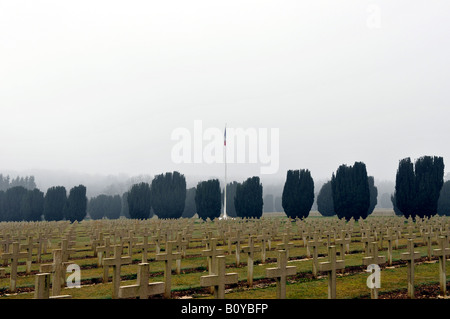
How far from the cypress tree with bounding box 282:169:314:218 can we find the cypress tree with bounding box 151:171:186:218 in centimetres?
1649

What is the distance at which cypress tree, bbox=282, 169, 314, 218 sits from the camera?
44250 millimetres

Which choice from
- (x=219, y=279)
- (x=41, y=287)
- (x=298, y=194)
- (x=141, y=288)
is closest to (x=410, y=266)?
(x=219, y=279)

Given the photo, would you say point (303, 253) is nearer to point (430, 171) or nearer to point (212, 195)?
point (430, 171)

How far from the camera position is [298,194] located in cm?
4441

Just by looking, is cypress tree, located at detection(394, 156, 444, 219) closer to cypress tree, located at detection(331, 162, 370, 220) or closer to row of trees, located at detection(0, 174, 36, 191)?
cypress tree, located at detection(331, 162, 370, 220)

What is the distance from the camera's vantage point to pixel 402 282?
9.52m

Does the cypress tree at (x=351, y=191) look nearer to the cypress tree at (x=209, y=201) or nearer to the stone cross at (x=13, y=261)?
the cypress tree at (x=209, y=201)

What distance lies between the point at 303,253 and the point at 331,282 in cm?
928

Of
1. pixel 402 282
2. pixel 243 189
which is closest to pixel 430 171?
pixel 243 189

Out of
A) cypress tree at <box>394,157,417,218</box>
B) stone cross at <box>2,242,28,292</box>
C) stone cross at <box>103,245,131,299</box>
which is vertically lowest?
stone cross at <box>2,242,28,292</box>

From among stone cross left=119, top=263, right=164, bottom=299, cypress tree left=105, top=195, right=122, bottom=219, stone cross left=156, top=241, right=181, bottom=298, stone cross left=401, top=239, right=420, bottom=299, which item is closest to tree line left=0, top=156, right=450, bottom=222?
cypress tree left=105, top=195, right=122, bottom=219
